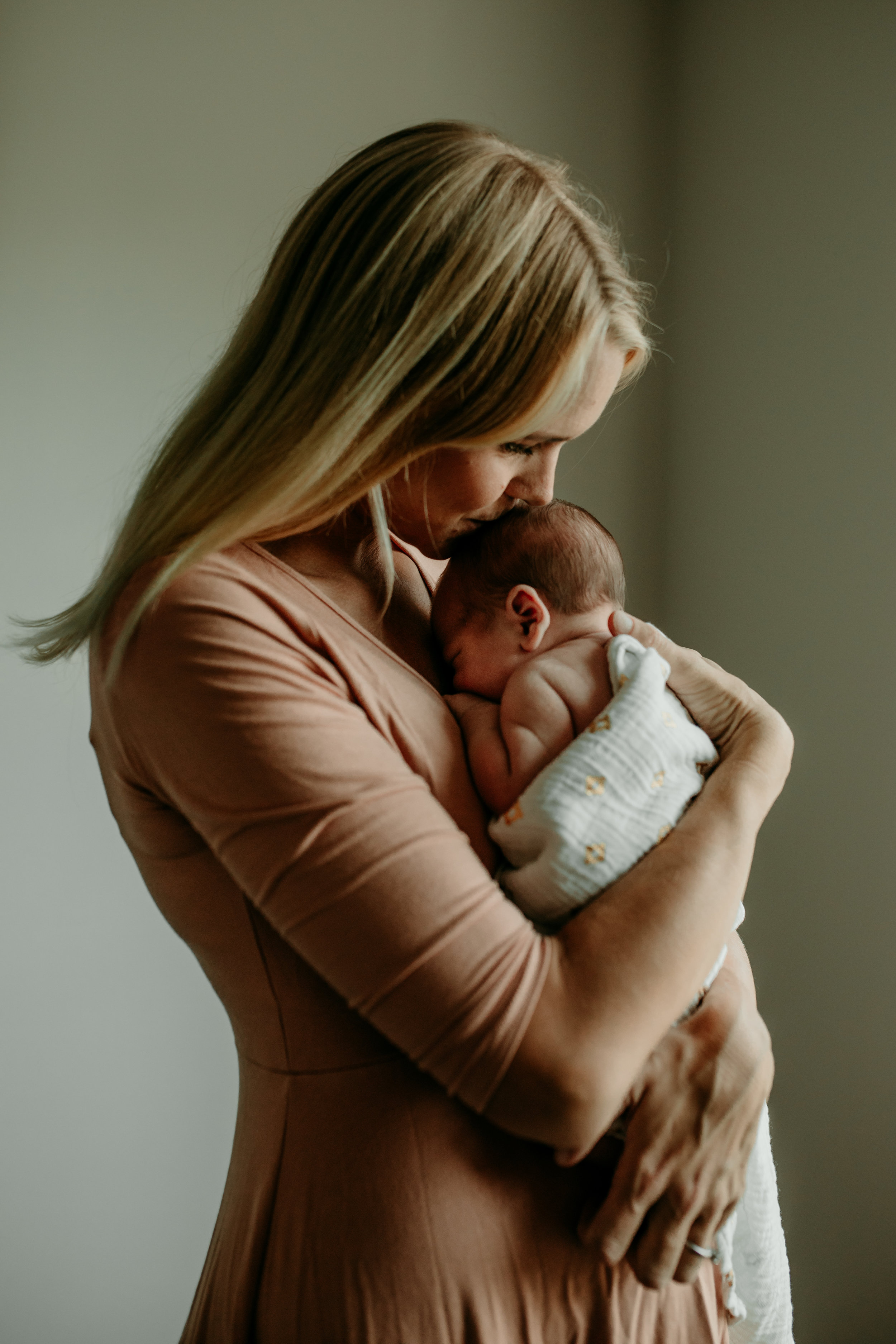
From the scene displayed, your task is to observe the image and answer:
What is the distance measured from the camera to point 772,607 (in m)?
2.01

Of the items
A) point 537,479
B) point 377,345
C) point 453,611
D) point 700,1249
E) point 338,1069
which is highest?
point 377,345

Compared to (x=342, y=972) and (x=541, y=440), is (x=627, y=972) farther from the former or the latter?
(x=541, y=440)

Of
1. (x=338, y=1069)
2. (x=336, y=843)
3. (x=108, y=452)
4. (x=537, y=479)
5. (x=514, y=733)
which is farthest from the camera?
(x=108, y=452)

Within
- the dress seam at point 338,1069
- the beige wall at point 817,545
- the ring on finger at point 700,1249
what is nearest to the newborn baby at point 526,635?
the dress seam at point 338,1069

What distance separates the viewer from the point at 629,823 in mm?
861

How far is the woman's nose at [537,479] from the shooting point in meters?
1.06

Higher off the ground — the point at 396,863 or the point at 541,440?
the point at 541,440

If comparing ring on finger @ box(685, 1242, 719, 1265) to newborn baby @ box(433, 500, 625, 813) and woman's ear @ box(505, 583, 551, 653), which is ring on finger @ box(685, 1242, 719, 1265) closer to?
newborn baby @ box(433, 500, 625, 813)

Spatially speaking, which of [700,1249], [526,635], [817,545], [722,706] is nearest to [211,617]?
[526,635]

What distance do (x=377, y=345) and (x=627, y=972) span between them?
568 mm

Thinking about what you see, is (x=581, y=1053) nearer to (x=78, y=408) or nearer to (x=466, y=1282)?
(x=466, y=1282)

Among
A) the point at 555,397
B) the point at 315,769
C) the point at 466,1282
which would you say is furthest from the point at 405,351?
the point at 466,1282

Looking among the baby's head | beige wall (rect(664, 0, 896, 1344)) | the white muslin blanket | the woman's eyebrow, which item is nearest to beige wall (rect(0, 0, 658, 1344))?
beige wall (rect(664, 0, 896, 1344))

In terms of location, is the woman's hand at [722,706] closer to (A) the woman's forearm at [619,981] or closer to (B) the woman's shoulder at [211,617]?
(A) the woman's forearm at [619,981]
